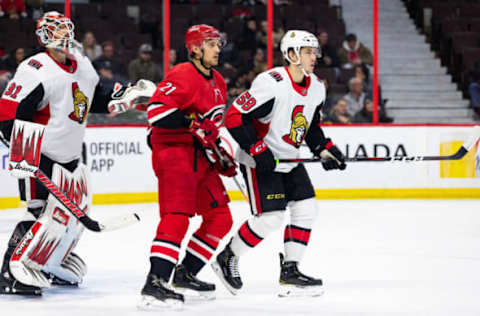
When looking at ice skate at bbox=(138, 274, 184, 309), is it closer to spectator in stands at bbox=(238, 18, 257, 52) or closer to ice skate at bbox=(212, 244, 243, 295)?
ice skate at bbox=(212, 244, 243, 295)

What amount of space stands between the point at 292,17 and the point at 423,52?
1480 mm

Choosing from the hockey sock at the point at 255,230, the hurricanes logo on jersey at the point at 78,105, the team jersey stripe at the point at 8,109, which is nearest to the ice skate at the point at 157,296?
the hockey sock at the point at 255,230

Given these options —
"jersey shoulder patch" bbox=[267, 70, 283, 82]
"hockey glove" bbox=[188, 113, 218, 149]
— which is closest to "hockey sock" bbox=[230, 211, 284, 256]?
"hockey glove" bbox=[188, 113, 218, 149]

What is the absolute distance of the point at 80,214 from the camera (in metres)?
→ 3.86

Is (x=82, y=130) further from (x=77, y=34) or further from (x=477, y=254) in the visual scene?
(x=77, y=34)

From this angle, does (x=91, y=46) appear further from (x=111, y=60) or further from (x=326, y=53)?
(x=326, y=53)

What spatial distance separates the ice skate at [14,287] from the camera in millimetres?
3926

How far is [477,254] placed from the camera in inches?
204

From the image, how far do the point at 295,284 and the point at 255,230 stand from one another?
31 cm

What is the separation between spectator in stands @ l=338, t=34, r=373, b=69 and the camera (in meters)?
8.88

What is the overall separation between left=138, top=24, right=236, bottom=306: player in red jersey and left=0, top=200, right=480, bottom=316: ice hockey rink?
0.20 metres

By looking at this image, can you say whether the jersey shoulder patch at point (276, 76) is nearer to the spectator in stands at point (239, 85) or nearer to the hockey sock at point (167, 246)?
the hockey sock at point (167, 246)

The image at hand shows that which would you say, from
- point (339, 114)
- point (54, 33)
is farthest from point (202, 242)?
point (339, 114)

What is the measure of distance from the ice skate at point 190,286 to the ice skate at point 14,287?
2.06 feet
